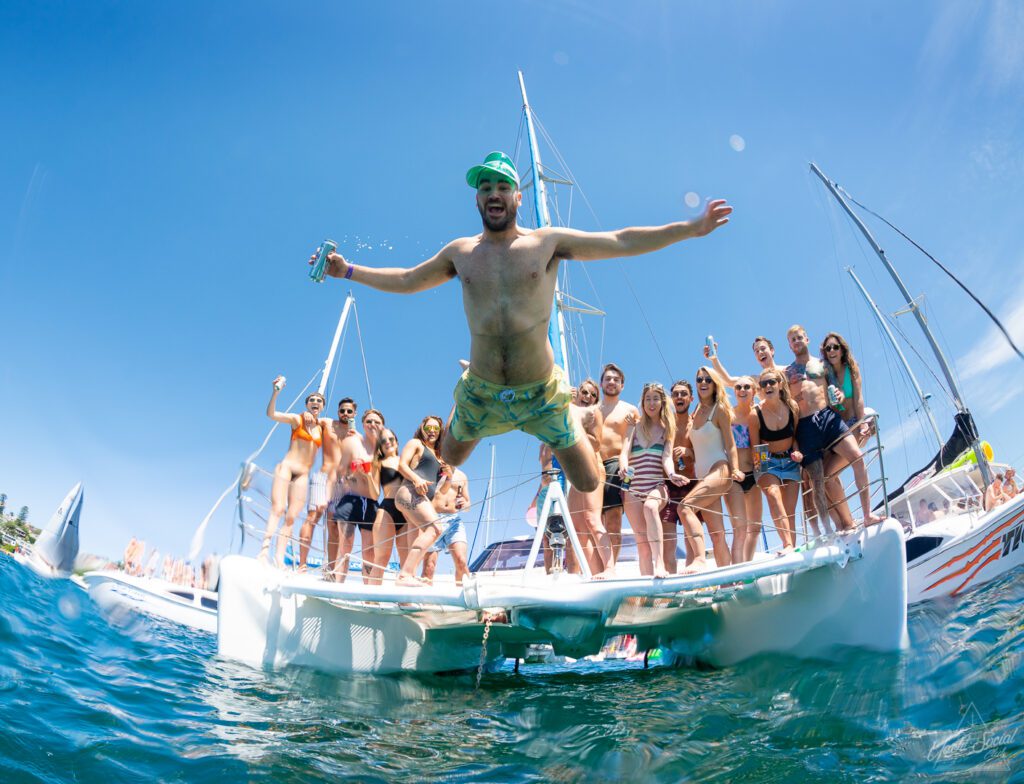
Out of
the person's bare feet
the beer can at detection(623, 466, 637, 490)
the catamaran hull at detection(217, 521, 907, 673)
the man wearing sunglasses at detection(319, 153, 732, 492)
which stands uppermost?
the man wearing sunglasses at detection(319, 153, 732, 492)

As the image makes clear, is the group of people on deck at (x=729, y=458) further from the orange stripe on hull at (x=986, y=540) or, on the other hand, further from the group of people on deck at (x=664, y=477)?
the orange stripe on hull at (x=986, y=540)

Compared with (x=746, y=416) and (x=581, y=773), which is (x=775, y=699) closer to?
(x=581, y=773)

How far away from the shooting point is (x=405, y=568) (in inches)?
214

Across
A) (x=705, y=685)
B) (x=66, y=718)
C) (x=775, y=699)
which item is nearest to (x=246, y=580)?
(x=66, y=718)

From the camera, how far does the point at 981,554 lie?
8477 millimetres

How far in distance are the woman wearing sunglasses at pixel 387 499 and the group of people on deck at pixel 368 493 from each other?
0.01m

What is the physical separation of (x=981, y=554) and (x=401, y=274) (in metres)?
9.26

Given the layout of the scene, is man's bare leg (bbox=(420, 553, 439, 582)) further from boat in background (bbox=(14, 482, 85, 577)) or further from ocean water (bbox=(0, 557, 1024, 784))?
boat in background (bbox=(14, 482, 85, 577))

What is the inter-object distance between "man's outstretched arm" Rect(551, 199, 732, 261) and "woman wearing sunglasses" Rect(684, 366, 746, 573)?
265cm

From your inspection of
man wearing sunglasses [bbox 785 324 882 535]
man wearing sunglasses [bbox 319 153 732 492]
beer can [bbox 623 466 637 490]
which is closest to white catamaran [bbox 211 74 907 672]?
man wearing sunglasses [bbox 785 324 882 535]

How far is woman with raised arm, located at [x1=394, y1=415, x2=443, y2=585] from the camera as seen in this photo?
18.1ft

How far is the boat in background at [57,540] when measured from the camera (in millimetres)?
11660

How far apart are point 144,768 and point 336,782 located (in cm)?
88

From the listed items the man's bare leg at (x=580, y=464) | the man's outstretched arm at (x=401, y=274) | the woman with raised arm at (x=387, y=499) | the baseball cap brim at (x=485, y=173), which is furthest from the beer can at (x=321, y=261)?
the woman with raised arm at (x=387, y=499)
